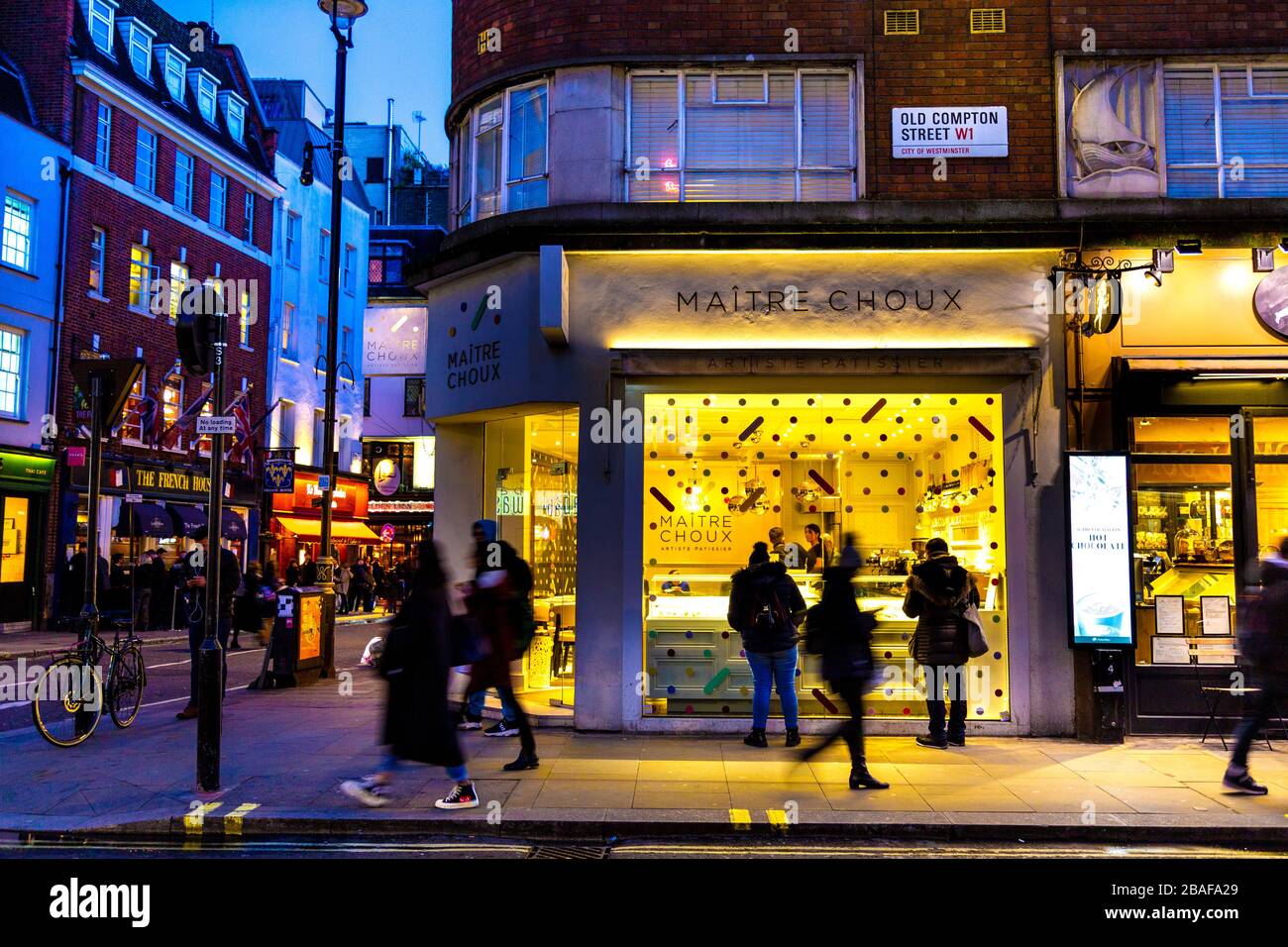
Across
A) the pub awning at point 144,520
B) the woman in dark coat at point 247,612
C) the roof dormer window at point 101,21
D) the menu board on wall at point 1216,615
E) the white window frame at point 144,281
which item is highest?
the roof dormer window at point 101,21

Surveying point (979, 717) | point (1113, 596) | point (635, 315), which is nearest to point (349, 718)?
point (635, 315)

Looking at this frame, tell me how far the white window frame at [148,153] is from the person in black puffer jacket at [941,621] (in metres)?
25.4

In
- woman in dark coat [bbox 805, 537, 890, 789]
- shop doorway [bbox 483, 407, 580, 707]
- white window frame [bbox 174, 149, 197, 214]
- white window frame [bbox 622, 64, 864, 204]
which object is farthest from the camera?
white window frame [bbox 174, 149, 197, 214]

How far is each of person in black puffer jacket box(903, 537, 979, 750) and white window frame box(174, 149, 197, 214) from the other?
26584 mm

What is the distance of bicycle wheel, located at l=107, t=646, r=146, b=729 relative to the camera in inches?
429

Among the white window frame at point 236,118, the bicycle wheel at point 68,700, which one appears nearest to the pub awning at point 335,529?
the white window frame at point 236,118

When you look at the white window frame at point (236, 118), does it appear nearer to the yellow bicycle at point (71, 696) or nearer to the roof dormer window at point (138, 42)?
the roof dormer window at point (138, 42)

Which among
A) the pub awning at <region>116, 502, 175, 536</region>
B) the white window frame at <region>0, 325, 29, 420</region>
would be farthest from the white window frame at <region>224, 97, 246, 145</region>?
the pub awning at <region>116, 502, 175, 536</region>

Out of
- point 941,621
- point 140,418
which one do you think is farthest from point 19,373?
point 941,621

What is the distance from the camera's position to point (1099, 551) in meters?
10.3

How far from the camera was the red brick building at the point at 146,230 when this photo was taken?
24.8 m

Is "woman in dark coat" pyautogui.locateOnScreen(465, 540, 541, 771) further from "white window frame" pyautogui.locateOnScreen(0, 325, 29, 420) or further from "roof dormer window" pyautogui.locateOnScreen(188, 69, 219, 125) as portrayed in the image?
"roof dormer window" pyautogui.locateOnScreen(188, 69, 219, 125)

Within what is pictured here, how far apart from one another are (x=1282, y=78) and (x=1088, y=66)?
2199 mm

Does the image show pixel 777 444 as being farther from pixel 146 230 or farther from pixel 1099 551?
pixel 146 230
